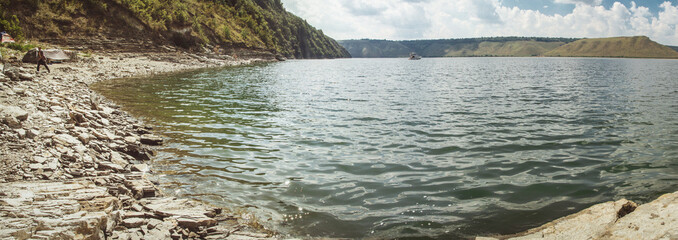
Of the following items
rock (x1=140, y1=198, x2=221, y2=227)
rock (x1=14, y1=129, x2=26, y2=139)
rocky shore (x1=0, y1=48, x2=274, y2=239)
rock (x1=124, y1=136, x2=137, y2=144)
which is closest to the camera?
rocky shore (x1=0, y1=48, x2=274, y2=239)

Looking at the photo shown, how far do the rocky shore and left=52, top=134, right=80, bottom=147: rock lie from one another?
0.02 meters

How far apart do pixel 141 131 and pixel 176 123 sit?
2814mm

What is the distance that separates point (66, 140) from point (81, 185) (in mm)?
3981

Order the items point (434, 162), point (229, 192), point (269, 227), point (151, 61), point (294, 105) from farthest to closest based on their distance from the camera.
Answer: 1. point (151, 61)
2. point (294, 105)
3. point (434, 162)
4. point (229, 192)
5. point (269, 227)

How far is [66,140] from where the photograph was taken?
927 centimetres

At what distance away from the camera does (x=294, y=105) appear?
23500 millimetres

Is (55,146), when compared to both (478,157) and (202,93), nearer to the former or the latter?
(478,157)

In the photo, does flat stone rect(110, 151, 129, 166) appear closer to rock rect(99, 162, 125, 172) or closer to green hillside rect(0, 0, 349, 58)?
rock rect(99, 162, 125, 172)

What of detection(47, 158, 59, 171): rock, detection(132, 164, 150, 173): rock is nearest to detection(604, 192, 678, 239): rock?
detection(132, 164, 150, 173): rock

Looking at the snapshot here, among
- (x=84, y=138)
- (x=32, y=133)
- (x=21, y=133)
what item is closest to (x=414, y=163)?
(x=84, y=138)

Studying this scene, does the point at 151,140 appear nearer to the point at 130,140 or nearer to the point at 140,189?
the point at 130,140

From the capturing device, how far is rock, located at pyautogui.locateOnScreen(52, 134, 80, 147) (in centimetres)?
909

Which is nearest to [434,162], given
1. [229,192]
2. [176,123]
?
[229,192]

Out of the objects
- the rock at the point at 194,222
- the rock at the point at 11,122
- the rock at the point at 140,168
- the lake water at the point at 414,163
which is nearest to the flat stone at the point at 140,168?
the rock at the point at 140,168
